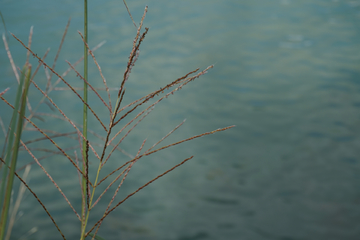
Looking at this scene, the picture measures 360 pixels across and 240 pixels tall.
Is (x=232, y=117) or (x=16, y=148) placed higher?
(x=232, y=117)

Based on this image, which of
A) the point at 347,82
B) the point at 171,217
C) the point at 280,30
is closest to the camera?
the point at 171,217

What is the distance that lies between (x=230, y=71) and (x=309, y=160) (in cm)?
150

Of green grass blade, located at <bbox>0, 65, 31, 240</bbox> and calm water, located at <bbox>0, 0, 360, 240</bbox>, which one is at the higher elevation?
calm water, located at <bbox>0, 0, 360, 240</bbox>

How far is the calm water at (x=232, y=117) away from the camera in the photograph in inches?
90.0

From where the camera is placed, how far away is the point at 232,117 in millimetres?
3164

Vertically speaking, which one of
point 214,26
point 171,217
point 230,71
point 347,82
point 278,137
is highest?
point 214,26

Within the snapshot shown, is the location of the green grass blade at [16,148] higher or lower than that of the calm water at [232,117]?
lower

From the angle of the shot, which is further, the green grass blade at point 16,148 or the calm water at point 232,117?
the calm water at point 232,117

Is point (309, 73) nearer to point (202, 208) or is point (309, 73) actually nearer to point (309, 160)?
point (309, 160)

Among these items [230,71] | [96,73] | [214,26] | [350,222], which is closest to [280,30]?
[214,26]

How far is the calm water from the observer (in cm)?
229

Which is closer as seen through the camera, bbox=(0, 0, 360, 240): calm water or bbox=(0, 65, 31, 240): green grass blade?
bbox=(0, 65, 31, 240): green grass blade

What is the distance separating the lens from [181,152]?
284 cm

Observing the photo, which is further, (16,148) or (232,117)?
(232,117)
